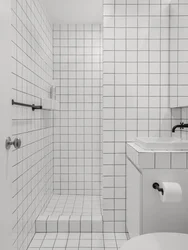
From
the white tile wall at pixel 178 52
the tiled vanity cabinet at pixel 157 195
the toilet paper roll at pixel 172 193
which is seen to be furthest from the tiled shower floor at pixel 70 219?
the white tile wall at pixel 178 52

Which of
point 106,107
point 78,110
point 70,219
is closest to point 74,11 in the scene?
point 78,110

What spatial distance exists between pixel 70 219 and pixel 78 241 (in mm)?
257

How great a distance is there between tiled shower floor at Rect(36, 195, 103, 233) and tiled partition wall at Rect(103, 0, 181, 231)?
14 centimetres

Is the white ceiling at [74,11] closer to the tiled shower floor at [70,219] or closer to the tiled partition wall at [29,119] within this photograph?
the tiled partition wall at [29,119]

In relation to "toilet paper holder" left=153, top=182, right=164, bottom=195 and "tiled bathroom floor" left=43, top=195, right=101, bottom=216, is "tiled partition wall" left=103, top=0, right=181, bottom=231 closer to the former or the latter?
"tiled bathroom floor" left=43, top=195, right=101, bottom=216

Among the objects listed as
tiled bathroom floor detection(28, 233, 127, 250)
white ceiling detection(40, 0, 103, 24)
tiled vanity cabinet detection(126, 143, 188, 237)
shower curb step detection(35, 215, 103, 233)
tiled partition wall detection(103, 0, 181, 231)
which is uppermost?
white ceiling detection(40, 0, 103, 24)

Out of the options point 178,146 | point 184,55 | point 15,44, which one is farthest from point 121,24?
point 178,146

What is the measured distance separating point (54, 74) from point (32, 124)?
129 cm

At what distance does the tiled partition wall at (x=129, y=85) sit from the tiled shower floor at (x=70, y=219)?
0.14 meters

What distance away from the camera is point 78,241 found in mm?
2486

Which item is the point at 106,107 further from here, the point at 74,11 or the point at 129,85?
the point at 74,11

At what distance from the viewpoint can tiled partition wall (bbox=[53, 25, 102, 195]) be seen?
3.62 metres

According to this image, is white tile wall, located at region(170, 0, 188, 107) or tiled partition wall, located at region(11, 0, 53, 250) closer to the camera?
tiled partition wall, located at region(11, 0, 53, 250)

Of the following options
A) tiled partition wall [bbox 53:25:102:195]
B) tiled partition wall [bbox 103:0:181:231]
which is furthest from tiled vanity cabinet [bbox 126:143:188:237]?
tiled partition wall [bbox 53:25:102:195]
